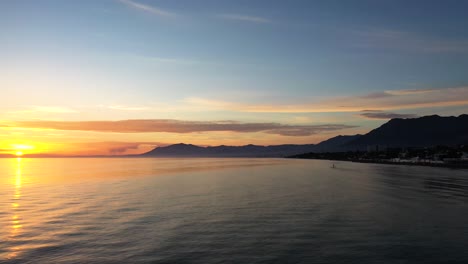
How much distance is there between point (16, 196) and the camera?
2493 inches

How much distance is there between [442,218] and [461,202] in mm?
15955

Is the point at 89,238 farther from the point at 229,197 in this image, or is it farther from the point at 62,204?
the point at 229,197

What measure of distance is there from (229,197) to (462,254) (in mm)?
35902

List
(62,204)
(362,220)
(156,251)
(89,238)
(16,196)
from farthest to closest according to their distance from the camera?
(16,196)
(62,204)
(362,220)
(89,238)
(156,251)

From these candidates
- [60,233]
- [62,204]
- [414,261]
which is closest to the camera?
[414,261]

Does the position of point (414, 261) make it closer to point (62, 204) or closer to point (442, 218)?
point (442, 218)

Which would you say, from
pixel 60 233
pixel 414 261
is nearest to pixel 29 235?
pixel 60 233

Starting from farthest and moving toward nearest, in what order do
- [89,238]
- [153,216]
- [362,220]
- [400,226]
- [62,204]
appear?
[62,204]
[153,216]
[362,220]
[400,226]
[89,238]

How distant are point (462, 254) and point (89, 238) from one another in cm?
2748

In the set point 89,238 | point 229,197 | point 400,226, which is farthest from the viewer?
point 229,197

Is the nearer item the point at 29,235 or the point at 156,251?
the point at 156,251

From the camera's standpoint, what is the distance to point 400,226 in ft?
115

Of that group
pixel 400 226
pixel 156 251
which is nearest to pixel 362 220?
pixel 400 226

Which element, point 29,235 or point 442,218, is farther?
point 442,218
